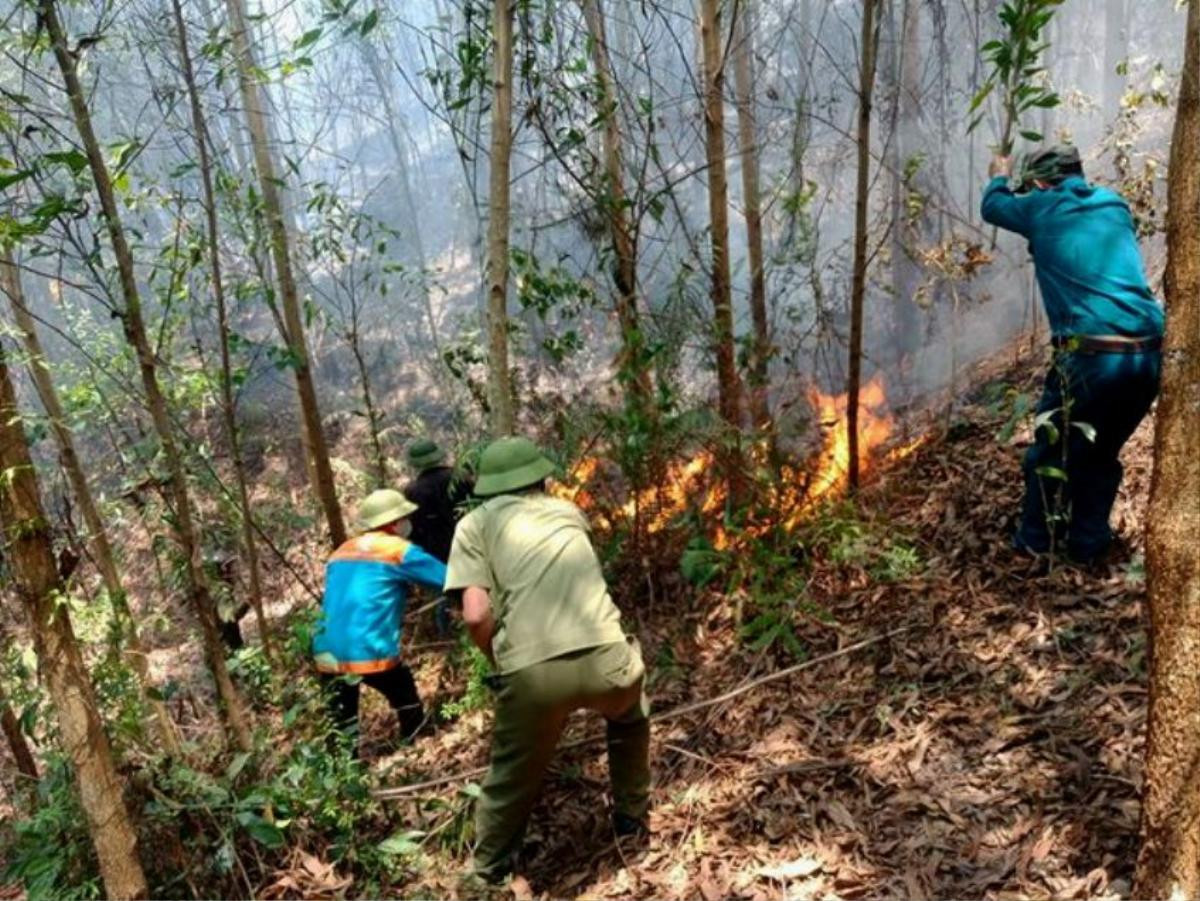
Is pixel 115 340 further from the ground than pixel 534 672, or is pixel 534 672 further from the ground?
pixel 115 340

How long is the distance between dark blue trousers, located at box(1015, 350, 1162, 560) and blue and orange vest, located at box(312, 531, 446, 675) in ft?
11.0

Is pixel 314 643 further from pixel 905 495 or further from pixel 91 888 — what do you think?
pixel 905 495

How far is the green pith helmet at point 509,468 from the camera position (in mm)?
3441

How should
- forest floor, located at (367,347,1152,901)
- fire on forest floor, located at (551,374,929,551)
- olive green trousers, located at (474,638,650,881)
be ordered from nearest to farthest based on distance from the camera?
forest floor, located at (367,347,1152,901)
olive green trousers, located at (474,638,650,881)
fire on forest floor, located at (551,374,929,551)

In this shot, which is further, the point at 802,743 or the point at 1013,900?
the point at 802,743

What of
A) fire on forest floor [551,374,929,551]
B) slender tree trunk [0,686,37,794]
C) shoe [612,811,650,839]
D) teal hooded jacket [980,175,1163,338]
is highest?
teal hooded jacket [980,175,1163,338]

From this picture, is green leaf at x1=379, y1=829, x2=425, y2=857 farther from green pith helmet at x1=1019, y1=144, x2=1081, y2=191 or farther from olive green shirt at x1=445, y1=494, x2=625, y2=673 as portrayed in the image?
green pith helmet at x1=1019, y1=144, x2=1081, y2=191

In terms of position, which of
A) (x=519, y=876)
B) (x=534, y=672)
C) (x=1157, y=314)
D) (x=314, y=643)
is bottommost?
(x=519, y=876)

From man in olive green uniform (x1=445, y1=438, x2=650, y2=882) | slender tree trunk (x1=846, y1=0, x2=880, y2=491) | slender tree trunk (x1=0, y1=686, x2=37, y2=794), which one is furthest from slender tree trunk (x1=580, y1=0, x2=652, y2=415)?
slender tree trunk (x1=0, y1=686, x2=37, y2=794)

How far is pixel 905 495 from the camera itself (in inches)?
211

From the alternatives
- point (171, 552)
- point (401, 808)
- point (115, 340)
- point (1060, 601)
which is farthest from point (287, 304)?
point (1060, 601)

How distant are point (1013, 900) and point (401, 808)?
2679 mm

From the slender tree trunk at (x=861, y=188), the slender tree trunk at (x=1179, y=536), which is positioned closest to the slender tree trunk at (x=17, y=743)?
the slender tree trunk at (x=861, y=188)

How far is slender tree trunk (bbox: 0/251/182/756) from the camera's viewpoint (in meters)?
3.51
